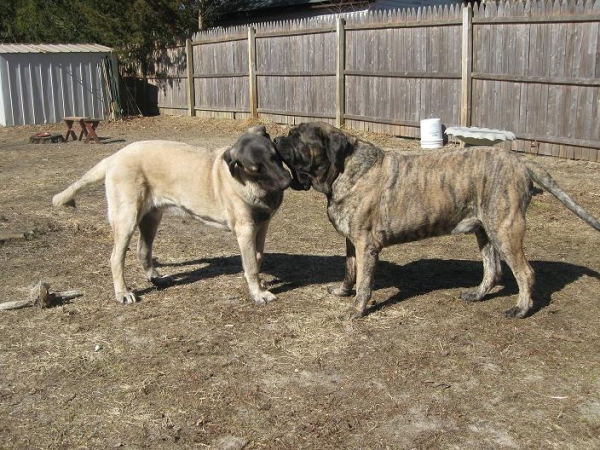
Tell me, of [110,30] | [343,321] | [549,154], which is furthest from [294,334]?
[110,30]

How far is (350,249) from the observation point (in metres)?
5.88

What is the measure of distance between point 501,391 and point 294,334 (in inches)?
65.1

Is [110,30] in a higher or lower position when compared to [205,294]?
higher

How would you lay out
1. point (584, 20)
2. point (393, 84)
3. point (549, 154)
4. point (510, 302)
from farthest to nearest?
point (393, 84), point (549, 154), point (584, 20), point (510, 302)

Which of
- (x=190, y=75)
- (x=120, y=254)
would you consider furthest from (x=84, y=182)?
(x=190, y=75)

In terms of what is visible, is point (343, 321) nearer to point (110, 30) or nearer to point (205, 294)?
point (205, 294)

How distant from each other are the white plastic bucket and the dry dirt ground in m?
6.29

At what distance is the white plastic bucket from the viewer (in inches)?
552

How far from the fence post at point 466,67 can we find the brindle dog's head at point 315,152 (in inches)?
365

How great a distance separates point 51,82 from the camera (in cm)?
2100

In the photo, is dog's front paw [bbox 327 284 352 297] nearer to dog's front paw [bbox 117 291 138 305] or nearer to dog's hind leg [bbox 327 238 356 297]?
dog's hind leg [bbox 327 238 356 297]

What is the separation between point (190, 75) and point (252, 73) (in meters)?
3.47

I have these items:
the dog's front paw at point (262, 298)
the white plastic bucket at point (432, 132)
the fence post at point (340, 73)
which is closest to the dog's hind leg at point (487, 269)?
the dog's front paw at point (262, 298)

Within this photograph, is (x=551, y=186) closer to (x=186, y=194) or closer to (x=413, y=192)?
(x=413, y=192)
